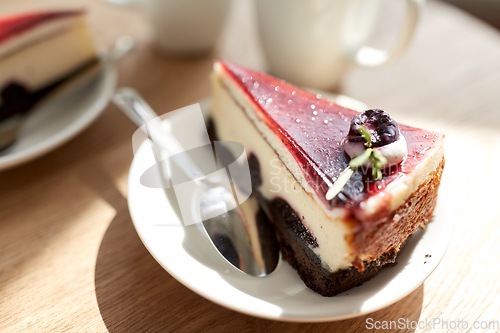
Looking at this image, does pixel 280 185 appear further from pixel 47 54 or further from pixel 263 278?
pixel 47 54

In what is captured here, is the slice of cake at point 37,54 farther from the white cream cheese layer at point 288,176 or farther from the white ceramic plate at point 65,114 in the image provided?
the white cream cheese layer at point 288,176

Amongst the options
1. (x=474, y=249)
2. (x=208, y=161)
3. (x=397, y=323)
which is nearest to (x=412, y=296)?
(x=397, y=323)

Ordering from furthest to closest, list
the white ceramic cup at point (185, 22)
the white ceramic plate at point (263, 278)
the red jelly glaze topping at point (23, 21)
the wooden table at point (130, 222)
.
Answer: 1. the white ceramic cup at point (185, 22)
2. the red jelly glaze topping at point (23, 21)
3. the wooden table at point (130, 222)
4. the white ceramic plate at point (263, 278)

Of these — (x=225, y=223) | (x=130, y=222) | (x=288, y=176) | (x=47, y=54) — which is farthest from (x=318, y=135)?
(x=47, y=54)

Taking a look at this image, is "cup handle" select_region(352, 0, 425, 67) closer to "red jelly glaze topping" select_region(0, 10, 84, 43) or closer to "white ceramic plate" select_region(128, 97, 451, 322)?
"white ceramic plate" select_region(128, 97, 451, 322)

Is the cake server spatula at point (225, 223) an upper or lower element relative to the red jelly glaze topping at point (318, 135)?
lower

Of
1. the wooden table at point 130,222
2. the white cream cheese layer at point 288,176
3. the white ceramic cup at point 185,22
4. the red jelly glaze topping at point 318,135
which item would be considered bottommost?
the wooden table at point 130,222

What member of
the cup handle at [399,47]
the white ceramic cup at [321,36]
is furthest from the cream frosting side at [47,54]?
the cup handle at [399,47]

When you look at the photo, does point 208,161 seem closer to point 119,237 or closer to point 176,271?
point 119,237
